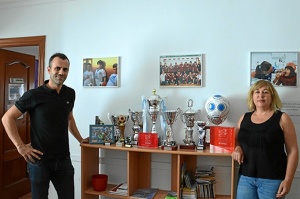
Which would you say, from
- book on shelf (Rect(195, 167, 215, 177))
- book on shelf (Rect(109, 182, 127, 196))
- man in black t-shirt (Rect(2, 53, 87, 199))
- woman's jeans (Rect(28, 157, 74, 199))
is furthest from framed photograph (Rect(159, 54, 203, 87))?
woman's jeans (Rect(28, 157, 74, 199))

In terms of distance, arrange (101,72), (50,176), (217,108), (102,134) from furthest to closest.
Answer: (101,72), (102,134), (217,108), (50,176)

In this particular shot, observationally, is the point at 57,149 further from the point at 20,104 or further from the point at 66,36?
the point at 66,36

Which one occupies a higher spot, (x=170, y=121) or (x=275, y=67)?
(x=275, y=67)

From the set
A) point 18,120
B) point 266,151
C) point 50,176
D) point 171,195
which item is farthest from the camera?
point 18,120

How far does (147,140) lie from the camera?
2.12 meters

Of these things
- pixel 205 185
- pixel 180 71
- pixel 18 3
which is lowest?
pixel 205 185

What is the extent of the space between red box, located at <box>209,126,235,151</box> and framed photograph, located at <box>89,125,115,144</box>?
0.84m

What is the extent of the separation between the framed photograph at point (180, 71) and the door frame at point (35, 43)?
125 centimetres

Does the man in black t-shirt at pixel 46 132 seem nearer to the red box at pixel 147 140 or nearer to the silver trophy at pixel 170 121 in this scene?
the red box at pixel 147 140

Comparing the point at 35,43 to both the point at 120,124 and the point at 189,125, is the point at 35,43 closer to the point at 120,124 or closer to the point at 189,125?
the point at 120,124

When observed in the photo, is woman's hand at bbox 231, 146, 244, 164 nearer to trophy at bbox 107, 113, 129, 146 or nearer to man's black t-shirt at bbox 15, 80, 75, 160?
trophy at bbox 107, 113, 129, 146

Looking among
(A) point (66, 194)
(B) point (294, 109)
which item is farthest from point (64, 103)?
(B) point (294, 109)

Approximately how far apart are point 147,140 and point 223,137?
1.99 ft

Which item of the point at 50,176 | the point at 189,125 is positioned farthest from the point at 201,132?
the point at 50,176
